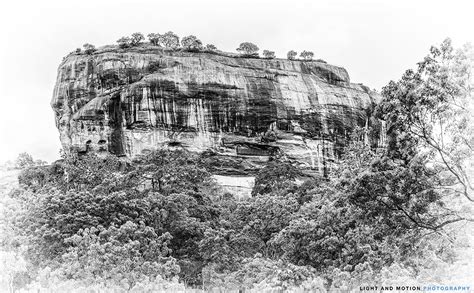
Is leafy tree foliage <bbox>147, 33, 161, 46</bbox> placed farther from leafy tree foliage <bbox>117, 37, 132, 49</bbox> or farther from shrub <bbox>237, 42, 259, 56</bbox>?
shrub <bbox>237, 42, 259, 56</bbox>

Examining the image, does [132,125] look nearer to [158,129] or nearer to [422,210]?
[158,129]

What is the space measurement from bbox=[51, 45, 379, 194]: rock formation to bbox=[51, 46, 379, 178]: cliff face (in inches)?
3.6

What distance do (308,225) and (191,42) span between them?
4082 cm

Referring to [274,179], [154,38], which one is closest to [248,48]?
[154,38]

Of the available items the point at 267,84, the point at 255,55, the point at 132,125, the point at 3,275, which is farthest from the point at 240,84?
the point at 3,275

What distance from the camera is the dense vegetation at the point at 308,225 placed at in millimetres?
13406

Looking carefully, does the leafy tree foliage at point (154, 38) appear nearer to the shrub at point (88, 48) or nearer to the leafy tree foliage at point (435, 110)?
the shrub at point (88, 48)

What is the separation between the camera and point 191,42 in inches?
2226

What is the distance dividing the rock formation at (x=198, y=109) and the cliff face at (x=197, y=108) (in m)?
0.09

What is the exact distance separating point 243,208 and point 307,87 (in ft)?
105

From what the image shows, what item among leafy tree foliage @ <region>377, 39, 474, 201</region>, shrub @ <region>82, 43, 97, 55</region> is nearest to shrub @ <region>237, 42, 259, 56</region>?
shrub @ <region>82, 43, 97, 55</region>

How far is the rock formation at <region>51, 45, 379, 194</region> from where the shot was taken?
50.2 meters

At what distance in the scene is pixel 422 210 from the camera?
13.5 meters

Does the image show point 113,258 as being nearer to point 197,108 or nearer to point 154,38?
point 197,108
